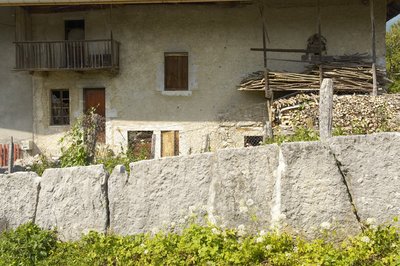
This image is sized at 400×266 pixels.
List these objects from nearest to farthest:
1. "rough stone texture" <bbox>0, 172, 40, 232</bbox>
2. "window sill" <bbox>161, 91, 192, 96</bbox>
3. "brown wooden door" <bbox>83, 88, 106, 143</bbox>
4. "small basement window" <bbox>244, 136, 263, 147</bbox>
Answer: "rough stone texture" <bbox>0, 172, 40, 232</bbox> < "small basement window" <bbox>244, 136, 263, 147</bbox> < "window sill" <bbox>161, 91, 192, 96</bbox> < "brown wooden door" <bbox>83, 88, 106, 143</bbox>

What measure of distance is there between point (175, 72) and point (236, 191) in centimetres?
1112

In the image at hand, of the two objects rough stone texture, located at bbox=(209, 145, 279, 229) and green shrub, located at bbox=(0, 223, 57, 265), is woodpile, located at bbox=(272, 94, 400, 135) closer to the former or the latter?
rough stone texture, located at bbox=(209, 145, 279, 229)

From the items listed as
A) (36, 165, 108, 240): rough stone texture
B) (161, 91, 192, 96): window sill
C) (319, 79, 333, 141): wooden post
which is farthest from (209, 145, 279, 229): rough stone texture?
(161, 91, 192, 96): window sill

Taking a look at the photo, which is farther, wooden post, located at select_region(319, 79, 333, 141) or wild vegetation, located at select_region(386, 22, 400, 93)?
wild vegetation, located at select_region(386, 22, 400, 93)

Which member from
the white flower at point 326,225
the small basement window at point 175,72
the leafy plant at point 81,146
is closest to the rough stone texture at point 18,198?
the leafy plant at point 81,146

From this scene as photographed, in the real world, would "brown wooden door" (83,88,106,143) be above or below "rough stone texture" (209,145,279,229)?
above

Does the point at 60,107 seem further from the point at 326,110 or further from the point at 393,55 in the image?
the point at 393,55

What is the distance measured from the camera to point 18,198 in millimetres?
5043

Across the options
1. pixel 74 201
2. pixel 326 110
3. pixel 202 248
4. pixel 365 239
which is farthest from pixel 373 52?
pixel 202 248

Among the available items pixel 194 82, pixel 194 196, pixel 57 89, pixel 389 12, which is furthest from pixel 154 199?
pixel 389 12

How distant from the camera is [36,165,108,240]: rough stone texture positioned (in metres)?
4.75

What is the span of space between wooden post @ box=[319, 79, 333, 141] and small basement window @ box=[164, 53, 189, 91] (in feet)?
29.0

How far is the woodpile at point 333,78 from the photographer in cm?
1369

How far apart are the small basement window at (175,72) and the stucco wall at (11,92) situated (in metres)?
4.70
